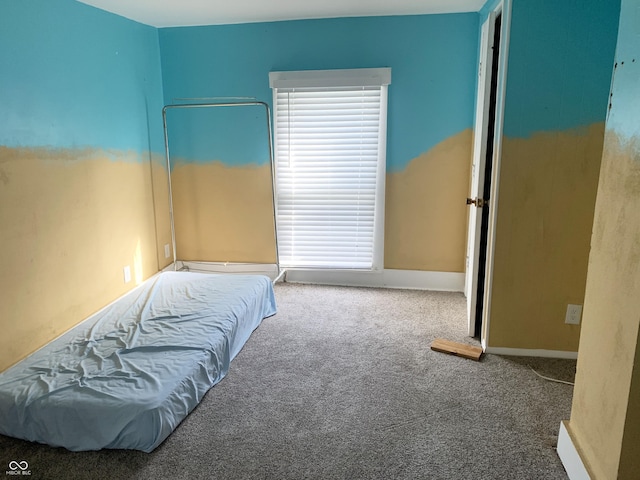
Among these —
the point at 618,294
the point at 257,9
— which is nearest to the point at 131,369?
the point at 618,294

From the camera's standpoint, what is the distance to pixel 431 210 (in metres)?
3.84

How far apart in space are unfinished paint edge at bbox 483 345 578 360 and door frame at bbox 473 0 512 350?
0.07 m

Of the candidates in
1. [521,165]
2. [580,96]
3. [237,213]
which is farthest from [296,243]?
[580,96]

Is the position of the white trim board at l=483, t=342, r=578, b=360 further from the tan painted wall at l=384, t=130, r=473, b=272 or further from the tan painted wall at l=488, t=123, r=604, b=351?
the tan painted wall at l=384, t=130, r=473, b=272

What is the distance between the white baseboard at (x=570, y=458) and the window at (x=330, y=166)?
224cm

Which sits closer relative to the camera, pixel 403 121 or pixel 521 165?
pixel 521 165

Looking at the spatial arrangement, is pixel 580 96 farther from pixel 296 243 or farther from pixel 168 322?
pixel 168 322

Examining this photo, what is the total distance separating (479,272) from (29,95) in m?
2.93

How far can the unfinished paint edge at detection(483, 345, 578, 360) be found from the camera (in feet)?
8.95

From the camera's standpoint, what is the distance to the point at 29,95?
2539 millimetres

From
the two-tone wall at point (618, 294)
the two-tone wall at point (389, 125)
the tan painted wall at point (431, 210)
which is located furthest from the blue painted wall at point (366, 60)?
the two-tone wall at point (618, 294)

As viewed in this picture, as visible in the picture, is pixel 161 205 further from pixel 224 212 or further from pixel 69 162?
pixel 69 162

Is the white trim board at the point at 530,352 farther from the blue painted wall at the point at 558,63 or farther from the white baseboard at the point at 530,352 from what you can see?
the blue painted wall at the point at 558,63

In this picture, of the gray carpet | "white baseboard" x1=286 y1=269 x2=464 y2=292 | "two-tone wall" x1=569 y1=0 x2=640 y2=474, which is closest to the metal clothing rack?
"white baseboard" x1=286 y1=269 x2=464 y2=292
